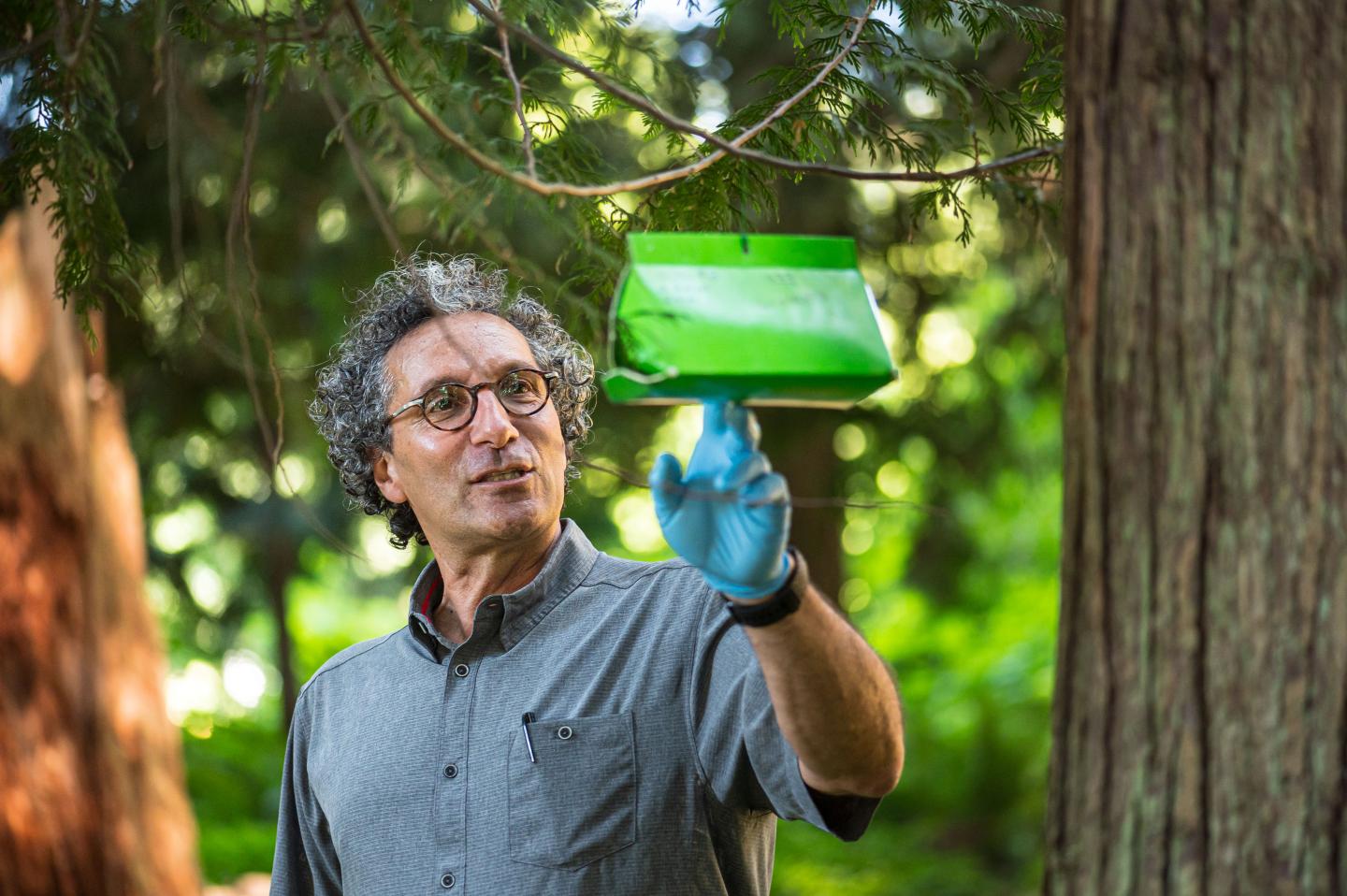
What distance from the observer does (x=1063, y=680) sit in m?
1.19

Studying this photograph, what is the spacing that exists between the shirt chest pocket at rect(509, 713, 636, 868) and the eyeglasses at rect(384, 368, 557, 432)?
577mm

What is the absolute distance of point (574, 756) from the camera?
1.84 metres

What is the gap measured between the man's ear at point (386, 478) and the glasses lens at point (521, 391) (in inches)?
13.1

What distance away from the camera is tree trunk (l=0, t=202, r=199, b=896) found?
4539 millimetres

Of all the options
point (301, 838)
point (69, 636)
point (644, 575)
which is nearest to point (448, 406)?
point (644, 575)

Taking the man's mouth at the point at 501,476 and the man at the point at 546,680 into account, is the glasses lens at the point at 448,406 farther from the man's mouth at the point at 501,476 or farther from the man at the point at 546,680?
the man's mouth at the point at 501,476

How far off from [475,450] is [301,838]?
777 mm

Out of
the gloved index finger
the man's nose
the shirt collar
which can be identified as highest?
the man's nose

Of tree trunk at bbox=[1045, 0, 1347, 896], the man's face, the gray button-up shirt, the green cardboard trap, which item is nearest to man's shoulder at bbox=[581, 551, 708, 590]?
A: the gray button-up shirt

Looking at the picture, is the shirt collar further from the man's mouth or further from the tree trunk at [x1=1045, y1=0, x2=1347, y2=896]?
the tree trunk at [x1=1045, y1=0, x2=1347, y2=896]

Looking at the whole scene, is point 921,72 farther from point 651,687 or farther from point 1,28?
point 1,28

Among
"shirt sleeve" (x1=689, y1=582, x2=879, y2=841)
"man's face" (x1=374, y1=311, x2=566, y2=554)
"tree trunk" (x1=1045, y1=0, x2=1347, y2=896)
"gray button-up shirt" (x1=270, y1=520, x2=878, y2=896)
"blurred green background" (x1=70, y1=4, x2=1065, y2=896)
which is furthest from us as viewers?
"blurred green background" (x1=70, y1=4, x2=1065, y2=896)

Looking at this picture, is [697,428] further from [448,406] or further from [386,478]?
[448,406]

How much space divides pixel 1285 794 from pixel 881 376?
544mm
